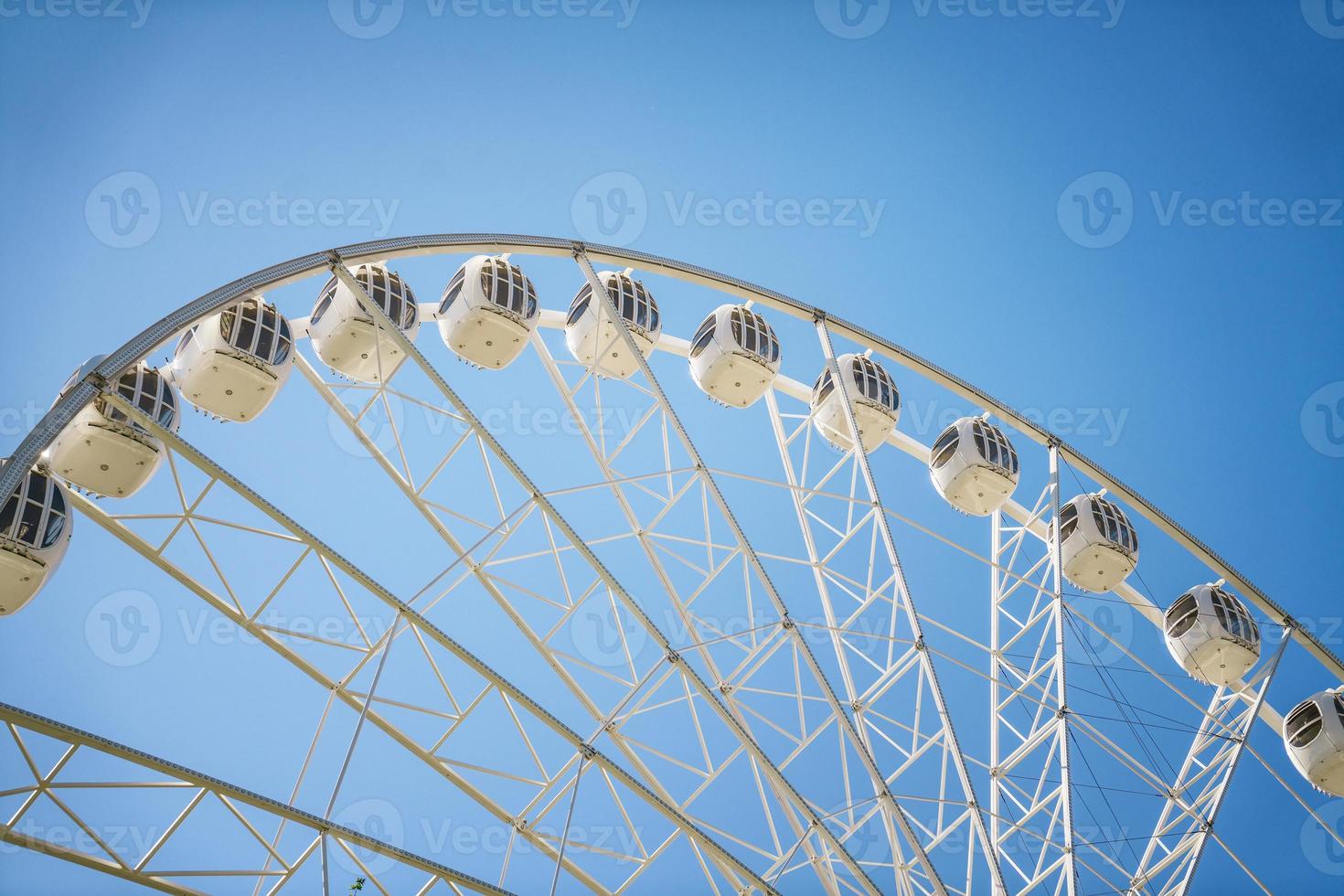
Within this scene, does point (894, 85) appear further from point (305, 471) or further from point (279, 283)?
point (279, 283)

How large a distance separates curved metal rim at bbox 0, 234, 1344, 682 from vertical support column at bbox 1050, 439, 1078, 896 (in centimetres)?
168

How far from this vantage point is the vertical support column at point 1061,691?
19438mm

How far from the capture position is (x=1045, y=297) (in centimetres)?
5431

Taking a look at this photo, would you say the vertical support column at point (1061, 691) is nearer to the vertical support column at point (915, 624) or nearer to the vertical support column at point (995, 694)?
the vertical support column at point (915, 624)

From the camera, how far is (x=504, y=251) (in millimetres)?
19688

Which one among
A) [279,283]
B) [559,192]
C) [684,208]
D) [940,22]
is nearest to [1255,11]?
[940,22]

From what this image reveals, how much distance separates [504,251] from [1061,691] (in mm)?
11565

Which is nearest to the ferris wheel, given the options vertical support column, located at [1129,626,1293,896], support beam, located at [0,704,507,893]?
vertical support column, located at [1129,626,1293,896]

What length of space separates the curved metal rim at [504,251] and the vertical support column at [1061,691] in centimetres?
168

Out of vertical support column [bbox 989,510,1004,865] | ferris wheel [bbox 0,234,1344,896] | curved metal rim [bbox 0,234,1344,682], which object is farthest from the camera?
ferris wheel [bbox 0,234,1344,896]

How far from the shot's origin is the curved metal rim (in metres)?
14.3

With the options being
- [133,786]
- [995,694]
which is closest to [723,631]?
[995,694]

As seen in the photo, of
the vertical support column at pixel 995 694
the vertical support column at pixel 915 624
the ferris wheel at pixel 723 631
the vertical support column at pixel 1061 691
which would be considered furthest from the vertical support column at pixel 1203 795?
the vertical support column at pixel 915 624

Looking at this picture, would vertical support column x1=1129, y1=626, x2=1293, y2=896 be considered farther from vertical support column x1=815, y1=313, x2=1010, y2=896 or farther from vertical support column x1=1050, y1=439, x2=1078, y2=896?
vertical support column x1=815, y1=313, x2=1010, y2=896
